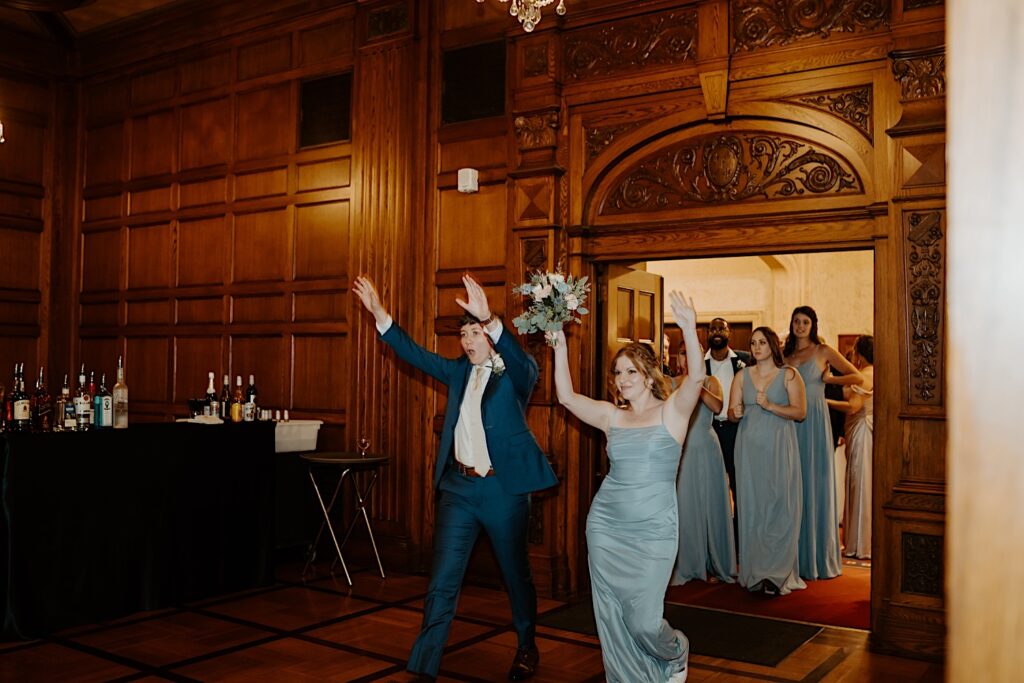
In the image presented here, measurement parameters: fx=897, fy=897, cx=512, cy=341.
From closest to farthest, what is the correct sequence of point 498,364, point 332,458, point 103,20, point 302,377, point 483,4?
point 498,364 → point 332,458 → point 483,4 → point 302,377 → point 103,20

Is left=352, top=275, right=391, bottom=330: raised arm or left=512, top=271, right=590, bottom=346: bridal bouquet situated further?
left=352, top=275, right=391, bottom=330: raised arm

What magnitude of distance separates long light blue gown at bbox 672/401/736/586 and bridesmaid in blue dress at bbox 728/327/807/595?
0.72ft

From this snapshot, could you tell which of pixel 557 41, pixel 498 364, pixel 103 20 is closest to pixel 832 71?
pixel 557 41

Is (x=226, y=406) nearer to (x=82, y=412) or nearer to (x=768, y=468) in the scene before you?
(x=82, y=412)

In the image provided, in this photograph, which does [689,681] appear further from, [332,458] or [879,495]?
[332,458]

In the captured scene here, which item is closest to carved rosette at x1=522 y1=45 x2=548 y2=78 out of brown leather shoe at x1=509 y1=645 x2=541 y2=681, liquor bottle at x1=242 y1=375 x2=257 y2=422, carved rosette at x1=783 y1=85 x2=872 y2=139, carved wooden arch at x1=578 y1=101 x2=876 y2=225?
carved wooden arch at x1=578 y1=101 x2=876 y2=225

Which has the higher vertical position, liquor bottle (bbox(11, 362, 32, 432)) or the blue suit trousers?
liquor bottle (bbox(11, 362, 32, 432))

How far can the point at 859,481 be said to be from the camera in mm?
7375

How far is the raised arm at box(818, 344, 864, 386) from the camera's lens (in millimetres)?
6926

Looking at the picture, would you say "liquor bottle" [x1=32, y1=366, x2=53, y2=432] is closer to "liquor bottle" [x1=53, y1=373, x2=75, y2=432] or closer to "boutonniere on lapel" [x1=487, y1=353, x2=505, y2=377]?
"liquor bottle" [x1=53, y1=373, x2=75, y2=432]

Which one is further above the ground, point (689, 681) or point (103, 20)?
point (103, 20)

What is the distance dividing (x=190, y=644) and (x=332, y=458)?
5.61ft

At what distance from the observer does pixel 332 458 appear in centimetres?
622

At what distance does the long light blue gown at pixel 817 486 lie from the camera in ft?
21.8
